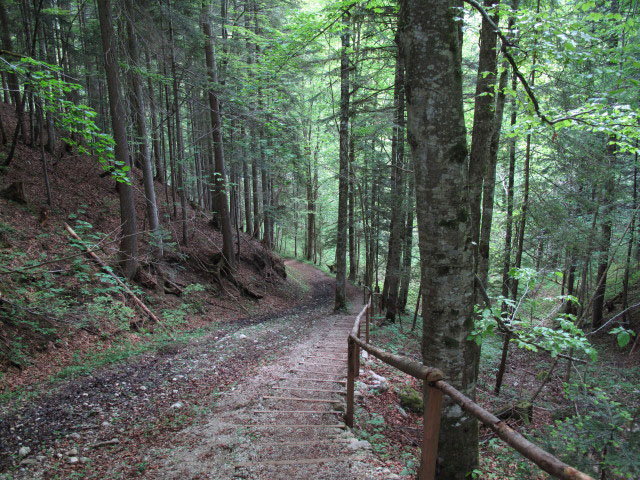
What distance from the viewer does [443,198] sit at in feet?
9.66

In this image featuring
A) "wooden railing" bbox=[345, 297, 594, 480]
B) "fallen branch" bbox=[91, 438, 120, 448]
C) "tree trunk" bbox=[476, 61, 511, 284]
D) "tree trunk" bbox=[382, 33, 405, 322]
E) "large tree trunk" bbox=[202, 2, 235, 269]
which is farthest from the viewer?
"large tree trunk" bbox=[202, 2, 235, 269]

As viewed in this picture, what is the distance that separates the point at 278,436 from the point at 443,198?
326cm

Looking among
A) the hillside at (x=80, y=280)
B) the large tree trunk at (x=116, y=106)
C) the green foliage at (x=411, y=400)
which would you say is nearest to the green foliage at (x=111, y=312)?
the hillside at (x=80, y=280)

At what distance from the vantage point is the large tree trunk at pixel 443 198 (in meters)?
2.85

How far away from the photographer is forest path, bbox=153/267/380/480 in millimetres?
3318

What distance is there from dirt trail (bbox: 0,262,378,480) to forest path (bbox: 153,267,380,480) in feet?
0.04

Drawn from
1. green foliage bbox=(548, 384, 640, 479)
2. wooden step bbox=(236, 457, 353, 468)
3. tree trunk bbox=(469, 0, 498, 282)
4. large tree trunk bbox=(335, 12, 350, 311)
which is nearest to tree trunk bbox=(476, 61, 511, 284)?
tree trunk bbox=(469, 0, 498, 282)

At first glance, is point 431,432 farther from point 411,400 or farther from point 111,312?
point 111,312

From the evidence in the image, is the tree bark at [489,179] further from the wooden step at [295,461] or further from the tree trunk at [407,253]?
the tree trunk at [407,253]

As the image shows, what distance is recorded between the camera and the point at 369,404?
5434 millimetres

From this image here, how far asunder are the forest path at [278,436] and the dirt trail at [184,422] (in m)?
0.01

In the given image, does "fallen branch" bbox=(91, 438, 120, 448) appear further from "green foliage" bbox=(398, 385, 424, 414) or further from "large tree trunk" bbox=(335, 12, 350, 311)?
"large tree trunk" bbox=(335, 12, 350, 311)

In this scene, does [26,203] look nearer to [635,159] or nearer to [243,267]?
[243,267]

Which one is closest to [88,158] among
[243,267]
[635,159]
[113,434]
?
[243,267]
